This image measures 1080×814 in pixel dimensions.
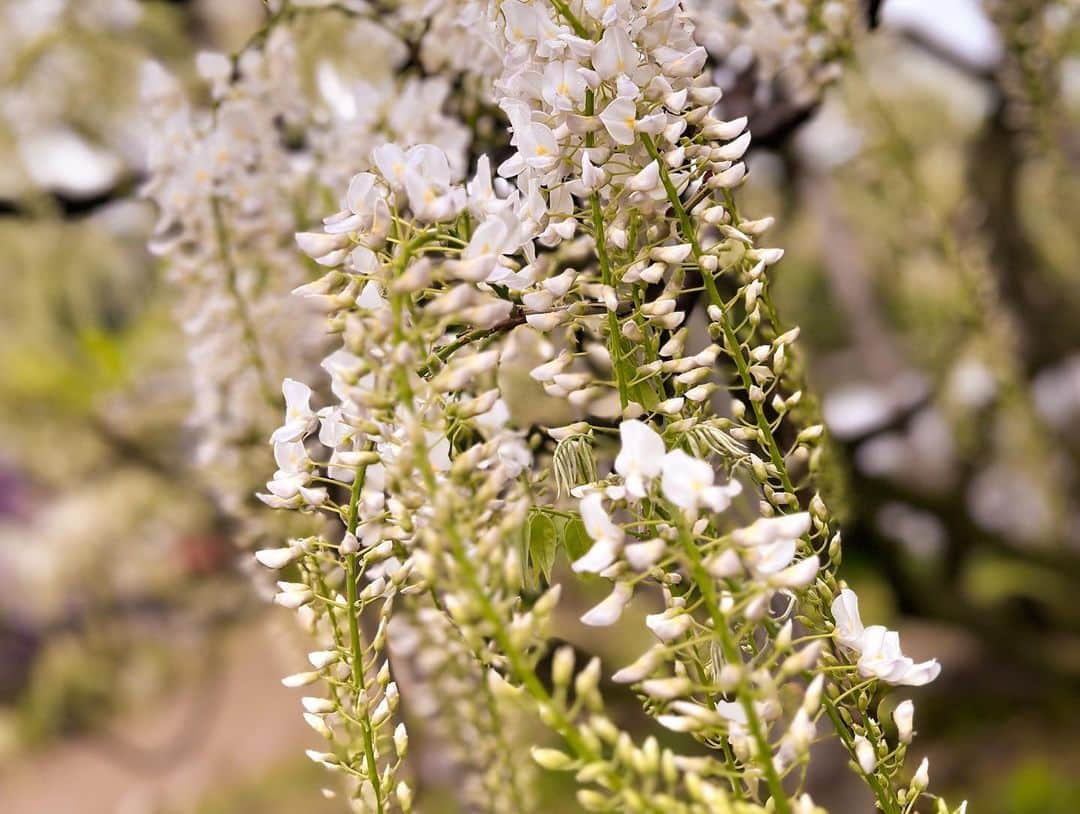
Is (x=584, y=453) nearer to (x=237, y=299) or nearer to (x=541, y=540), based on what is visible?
(x=541, y=540)

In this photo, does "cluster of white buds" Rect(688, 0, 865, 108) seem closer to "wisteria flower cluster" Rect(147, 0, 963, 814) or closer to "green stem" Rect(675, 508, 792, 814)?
"wisteria flower cluster" Rect(147, 0, 963, 814)

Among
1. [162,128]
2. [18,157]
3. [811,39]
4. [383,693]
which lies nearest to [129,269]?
[18,157]

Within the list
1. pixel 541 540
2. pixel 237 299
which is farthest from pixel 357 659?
pixel 237 299

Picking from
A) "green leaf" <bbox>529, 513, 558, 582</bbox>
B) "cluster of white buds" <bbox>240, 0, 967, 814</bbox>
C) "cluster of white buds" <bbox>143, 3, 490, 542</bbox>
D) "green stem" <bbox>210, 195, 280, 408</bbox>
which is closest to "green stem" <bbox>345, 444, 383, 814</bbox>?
"cluster of white buds" <bbox>240, 0, 967, 814</bbox>

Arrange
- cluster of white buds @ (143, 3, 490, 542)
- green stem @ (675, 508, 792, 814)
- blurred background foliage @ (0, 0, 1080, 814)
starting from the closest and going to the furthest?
1. green stem @ (675, 508, 792, 814)
2. cluster of white buds @ (143, 3, 490, 542)
3. blurred background foliage @ (0, 0, 1080, 814)

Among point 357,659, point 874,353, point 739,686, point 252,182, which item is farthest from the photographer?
point 874,353

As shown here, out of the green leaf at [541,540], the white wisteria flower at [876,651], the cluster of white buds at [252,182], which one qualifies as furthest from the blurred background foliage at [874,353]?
the white wisteria flower at [876,651]

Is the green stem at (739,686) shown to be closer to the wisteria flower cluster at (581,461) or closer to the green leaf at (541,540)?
the wisteria flower cluster at (581,461)
